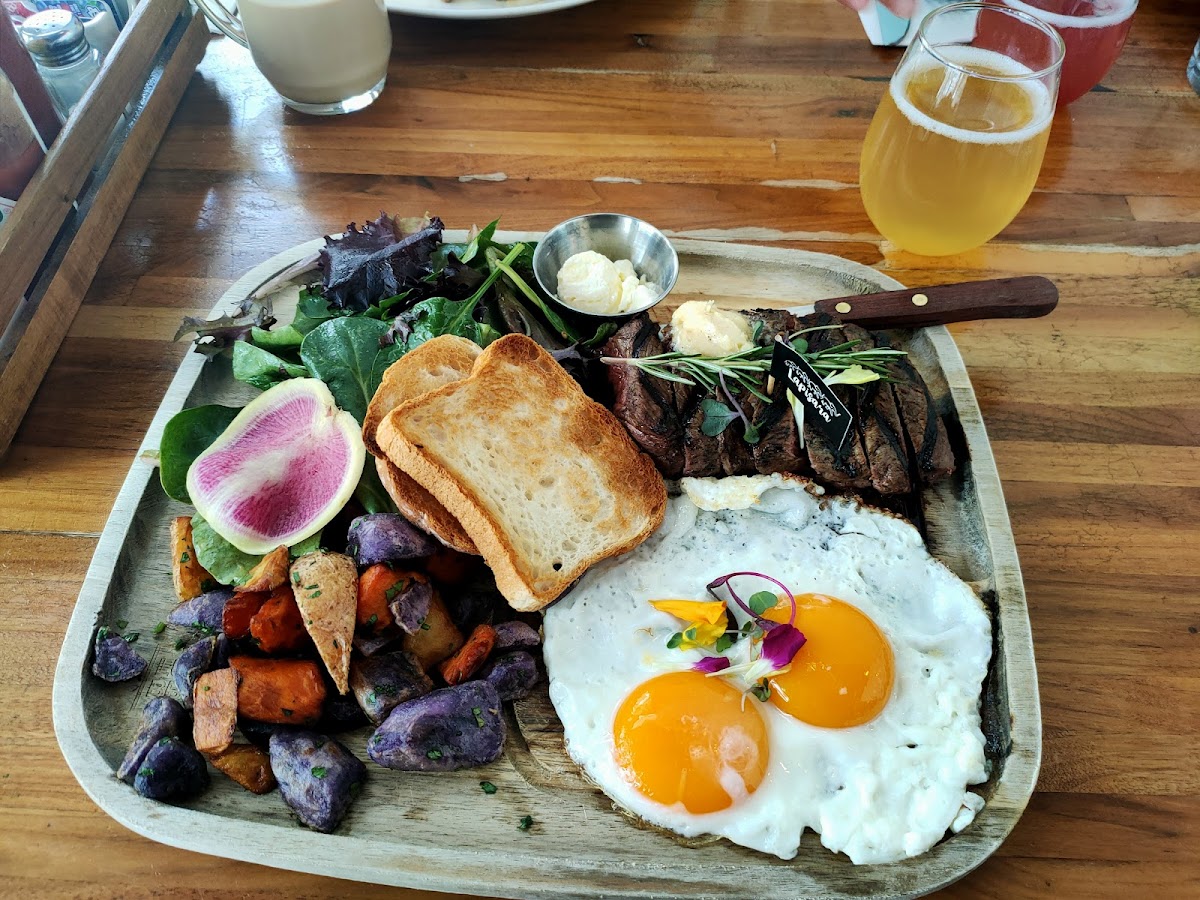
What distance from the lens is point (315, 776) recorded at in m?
1.96

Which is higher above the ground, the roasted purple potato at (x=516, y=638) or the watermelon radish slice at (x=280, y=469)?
the watermelon radish slice at (x=280, y=469)

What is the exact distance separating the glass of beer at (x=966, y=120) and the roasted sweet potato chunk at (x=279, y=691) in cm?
245

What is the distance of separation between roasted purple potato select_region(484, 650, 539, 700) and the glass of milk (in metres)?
2.59

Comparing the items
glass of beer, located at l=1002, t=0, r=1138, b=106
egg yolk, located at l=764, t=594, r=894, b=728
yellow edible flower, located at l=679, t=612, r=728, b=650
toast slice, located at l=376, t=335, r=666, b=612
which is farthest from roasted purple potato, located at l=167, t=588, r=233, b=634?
glass of beer, located at l=1002, t=0, r=1138, b=106

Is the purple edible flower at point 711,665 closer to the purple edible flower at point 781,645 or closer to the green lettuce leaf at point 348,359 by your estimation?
the purple edible flower at point 781,645

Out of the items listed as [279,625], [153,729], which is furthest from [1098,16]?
[153,729]

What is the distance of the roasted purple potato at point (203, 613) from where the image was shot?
221 cm

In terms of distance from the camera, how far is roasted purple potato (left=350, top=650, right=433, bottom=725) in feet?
6.86

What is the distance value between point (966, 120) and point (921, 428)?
104 centimetres

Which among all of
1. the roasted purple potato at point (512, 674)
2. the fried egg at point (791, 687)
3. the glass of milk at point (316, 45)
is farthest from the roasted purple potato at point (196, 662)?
the glass of milk at point (316, 45)

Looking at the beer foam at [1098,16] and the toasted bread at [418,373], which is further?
the beer foam at [1098,16]

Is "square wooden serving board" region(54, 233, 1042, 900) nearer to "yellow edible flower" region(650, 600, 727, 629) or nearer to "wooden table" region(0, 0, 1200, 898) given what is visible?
"wooden table" region(0, 0, 1200, 898)

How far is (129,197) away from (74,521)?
1.53 metres

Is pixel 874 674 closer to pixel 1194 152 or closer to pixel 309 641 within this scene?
pixel 309 641
